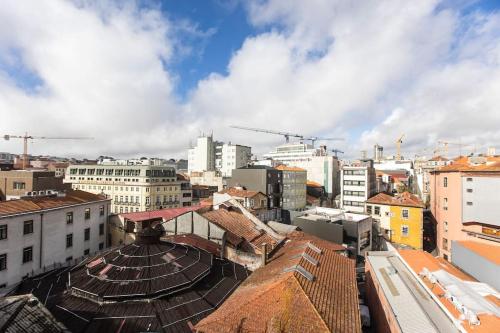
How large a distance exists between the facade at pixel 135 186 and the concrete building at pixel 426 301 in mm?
60428

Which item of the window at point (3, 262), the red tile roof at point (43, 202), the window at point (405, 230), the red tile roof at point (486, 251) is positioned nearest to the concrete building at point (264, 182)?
the window at point (405, 230)

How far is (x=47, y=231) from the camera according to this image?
3244 centimetres

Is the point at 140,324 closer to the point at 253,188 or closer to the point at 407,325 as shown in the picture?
the point at 407,325

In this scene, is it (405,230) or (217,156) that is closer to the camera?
(405,230)

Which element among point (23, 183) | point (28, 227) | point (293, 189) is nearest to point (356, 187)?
point (293, 189)

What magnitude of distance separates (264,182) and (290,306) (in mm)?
44907

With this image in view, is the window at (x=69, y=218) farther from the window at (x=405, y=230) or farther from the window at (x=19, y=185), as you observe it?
the window at (x=405, y=230)

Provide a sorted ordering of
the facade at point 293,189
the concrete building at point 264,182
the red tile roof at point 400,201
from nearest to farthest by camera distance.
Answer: the red tile roof at point 400,201 → the concrete building at point 264,182 → the facade at point 293,189

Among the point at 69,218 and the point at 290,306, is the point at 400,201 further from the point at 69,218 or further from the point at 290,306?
the point at 69,218

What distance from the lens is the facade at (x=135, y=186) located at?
71.9 metres

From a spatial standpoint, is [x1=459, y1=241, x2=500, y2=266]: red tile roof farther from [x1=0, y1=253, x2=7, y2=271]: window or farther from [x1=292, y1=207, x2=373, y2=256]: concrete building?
[x1=0, y1=253, x2=7, y2=271]: window

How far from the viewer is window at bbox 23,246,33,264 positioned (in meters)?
29.8

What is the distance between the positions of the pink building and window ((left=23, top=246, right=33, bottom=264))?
59.6m

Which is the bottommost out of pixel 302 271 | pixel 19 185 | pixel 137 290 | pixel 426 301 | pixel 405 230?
pixel 405 230
